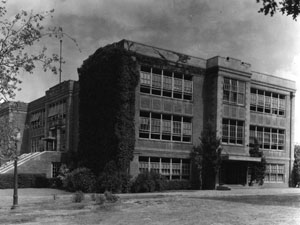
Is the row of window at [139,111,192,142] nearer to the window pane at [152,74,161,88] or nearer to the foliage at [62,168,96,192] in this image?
the window pane at [152,74,161,88]

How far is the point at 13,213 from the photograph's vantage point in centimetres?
1695

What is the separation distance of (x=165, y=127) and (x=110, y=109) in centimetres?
513

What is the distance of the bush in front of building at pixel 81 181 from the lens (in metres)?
29.6

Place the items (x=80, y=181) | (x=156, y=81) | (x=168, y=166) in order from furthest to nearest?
1. (x=168, y=166)
2. (x=156, y=81)
3. (x=80, y=181)

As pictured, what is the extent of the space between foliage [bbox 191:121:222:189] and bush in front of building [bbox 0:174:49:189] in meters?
12.0

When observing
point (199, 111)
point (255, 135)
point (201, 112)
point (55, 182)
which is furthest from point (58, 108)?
point (255, 135)

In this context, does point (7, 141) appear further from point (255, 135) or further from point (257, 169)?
point (255, 135)

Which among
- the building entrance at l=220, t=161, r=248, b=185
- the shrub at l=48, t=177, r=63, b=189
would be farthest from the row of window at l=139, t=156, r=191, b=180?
the shrub at l=48, t=177, r=63, b=189

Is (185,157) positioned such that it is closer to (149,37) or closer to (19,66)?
(149,37)

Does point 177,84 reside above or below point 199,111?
above

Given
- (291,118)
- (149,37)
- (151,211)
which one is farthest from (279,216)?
(291,118)

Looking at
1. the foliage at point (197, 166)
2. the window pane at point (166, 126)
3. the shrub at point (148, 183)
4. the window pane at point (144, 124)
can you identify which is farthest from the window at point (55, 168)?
the foliage at point (197, 166)

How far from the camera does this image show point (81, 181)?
97.3 feet

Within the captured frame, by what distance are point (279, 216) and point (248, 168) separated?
24055 mm
